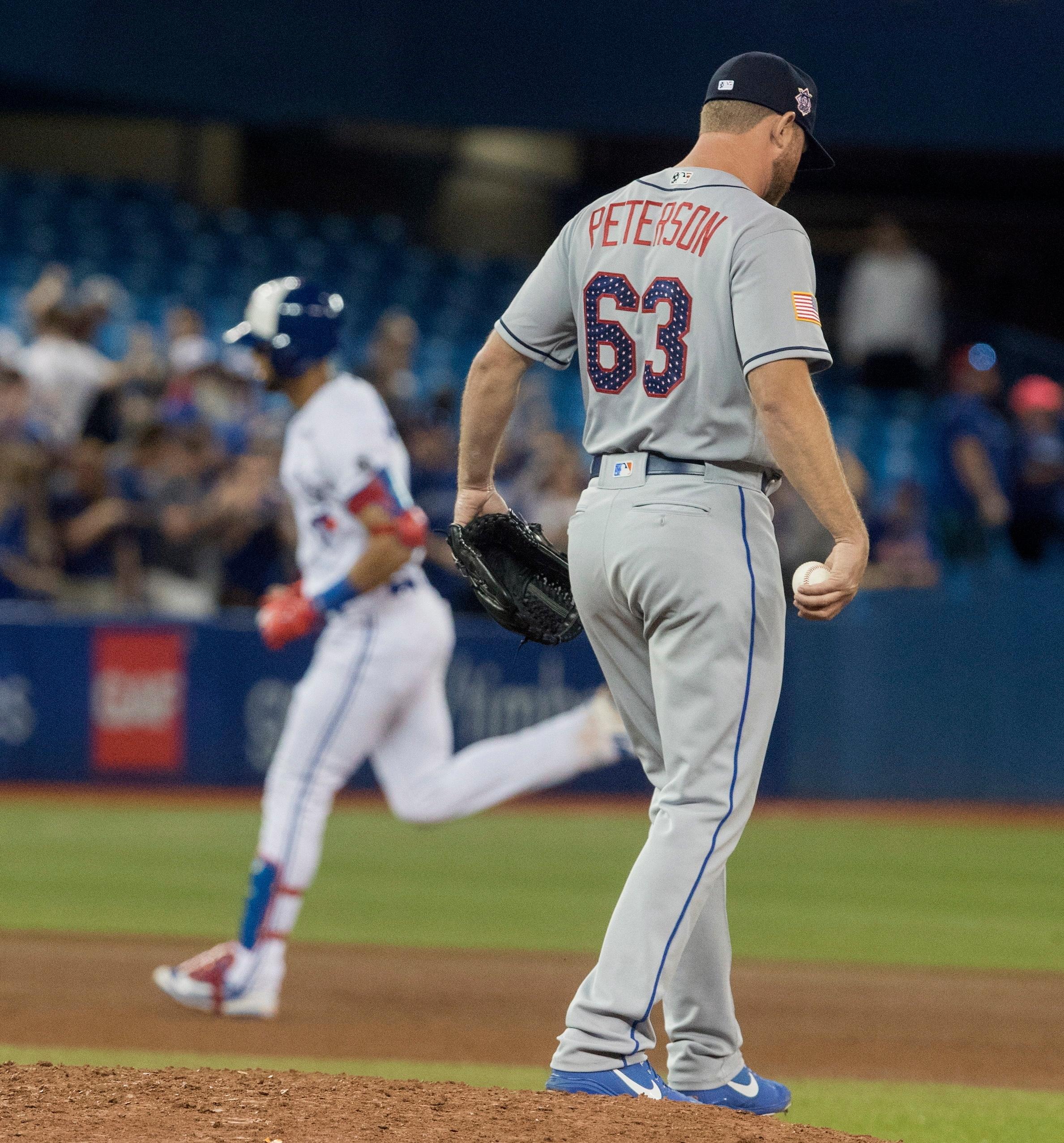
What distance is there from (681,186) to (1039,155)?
17.4 m

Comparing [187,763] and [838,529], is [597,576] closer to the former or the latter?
[838,529]

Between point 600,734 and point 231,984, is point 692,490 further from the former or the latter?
point 600,734

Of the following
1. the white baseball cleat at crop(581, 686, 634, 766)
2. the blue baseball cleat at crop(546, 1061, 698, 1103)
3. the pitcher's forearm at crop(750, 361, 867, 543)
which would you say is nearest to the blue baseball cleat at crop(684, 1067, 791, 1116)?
the blue baseball cleat at crop(546, 1061, 698, 1103)

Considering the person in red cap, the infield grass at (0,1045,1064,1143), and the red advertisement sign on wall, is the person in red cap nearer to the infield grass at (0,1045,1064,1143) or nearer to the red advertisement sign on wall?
the red advertisement sign on wall

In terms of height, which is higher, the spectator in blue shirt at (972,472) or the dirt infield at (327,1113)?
the spectator in blue shirt at (972,472)

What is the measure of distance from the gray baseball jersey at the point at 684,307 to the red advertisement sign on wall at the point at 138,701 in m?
8.26

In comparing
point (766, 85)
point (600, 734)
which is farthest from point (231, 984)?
point (766, 85)

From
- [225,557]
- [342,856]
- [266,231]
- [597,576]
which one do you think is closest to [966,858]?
[342,856]

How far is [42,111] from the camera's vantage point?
18766 millimetres

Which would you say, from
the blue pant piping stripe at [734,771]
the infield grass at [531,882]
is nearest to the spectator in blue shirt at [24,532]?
the infield grass at [531,882]

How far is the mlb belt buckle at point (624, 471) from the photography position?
3678 millimetres

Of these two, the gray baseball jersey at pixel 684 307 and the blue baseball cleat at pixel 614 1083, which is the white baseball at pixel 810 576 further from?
the blue baseball cleat at pixel 614 1083

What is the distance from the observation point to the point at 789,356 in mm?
3430

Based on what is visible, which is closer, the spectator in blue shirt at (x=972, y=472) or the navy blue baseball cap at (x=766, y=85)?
the navy blue baseball cap at (x=766, y=85)
